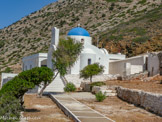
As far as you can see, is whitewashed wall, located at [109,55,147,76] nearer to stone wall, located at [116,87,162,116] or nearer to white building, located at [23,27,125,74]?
white building, located at [23,27,125,74]

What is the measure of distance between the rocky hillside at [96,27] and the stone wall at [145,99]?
70.9ft

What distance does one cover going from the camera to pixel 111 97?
16.4m

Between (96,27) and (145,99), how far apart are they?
50022mm

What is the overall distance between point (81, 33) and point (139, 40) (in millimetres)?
10490

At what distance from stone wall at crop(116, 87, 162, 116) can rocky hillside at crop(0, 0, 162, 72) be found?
21606 mm

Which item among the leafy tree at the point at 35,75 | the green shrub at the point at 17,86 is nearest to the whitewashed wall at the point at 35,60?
the leafy tree at the point at 35,75

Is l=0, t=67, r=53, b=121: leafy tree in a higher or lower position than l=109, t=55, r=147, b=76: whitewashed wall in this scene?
lower

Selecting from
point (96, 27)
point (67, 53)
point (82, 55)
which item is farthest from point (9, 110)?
point (96, 27)

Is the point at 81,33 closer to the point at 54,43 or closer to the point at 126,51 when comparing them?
the point at 54,43

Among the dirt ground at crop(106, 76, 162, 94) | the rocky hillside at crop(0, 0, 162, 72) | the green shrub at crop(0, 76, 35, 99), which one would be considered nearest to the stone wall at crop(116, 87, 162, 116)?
the dirt ground at crop(106, 76, 162, 94)

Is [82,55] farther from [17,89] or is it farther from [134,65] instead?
[17,89]

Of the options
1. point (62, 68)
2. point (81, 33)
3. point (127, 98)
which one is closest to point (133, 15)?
point (81, 33)

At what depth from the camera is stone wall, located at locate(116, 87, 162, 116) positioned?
34.8 ft

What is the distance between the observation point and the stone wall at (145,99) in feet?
34.8
